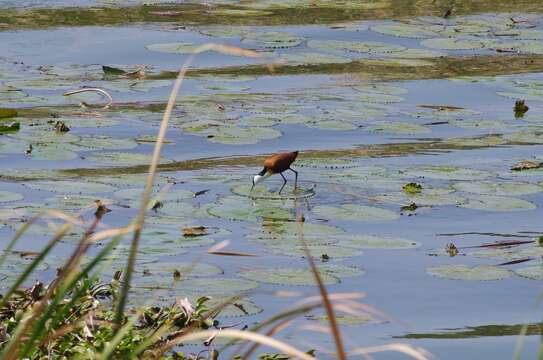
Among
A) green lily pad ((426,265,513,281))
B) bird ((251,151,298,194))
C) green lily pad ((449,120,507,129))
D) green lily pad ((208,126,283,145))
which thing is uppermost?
bird ((251,151,298,194))

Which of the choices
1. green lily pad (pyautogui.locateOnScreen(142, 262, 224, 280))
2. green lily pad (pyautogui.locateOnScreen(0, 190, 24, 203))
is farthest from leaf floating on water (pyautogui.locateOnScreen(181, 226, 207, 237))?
green lily pad (pyautogui.locateOnScreen(0, 190, 24, 203))

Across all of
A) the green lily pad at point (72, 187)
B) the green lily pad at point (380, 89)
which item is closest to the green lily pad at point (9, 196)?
the green lily pad at point (72, 187)

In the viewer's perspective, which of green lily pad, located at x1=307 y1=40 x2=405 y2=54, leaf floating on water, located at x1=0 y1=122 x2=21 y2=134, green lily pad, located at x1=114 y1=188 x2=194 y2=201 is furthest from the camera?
green lily pad, located at x1=307 y1=40 x2=405 y2=54

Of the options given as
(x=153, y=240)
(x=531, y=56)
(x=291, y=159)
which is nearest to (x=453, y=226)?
(x=291, y=159)

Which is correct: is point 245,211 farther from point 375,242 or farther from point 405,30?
point 405,30

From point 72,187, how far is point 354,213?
4.37 feet

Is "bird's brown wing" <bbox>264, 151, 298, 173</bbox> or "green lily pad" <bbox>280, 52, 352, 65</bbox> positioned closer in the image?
"bird's brown wing" <bbox>264, 151, 298, 173</bbox>

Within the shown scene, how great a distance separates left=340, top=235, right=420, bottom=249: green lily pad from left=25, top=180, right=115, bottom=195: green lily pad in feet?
4.19

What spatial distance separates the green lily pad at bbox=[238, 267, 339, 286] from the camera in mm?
5383

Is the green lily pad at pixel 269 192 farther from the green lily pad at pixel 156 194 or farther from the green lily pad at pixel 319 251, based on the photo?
the green lily pad at pixel 319 251

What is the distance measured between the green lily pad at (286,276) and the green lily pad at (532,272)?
0.77 metres

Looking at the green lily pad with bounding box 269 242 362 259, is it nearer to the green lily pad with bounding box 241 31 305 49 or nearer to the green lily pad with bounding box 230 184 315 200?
the green lily pad with bounding box 230 184 315 200

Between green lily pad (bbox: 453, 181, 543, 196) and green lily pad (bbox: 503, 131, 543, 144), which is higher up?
green lily pad (bbox: 453, 181, 543, 196)

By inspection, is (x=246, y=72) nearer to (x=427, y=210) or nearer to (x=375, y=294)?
(x=427, y=210)
